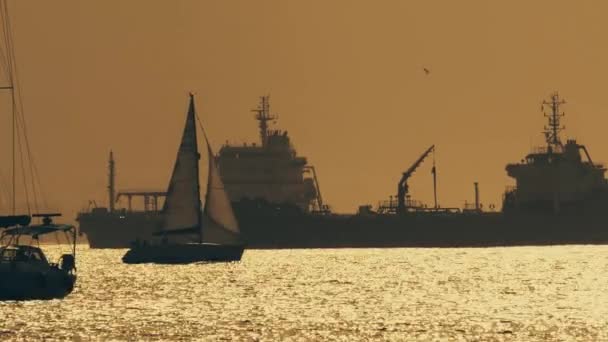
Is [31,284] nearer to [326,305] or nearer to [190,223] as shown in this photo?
[326,305]

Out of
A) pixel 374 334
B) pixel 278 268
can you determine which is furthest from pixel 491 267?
pixel 374 334

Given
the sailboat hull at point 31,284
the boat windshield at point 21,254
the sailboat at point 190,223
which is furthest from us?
the sailboat at point 190,223

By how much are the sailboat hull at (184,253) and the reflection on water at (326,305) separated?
143 cm

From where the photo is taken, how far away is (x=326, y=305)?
301 ft

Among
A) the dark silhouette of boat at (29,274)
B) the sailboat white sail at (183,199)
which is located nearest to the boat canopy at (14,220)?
the dark silhouette of boat at (29,274)

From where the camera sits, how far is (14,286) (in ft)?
304

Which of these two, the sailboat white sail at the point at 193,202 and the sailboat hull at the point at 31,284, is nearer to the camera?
the sailboat hull at the point at 31,284

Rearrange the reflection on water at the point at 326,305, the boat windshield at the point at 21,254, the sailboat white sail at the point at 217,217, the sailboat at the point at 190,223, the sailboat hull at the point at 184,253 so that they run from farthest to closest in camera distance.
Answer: the sailboat white sail at the point at 217,217 → the sailboat at the point at 190,223 → the sailboat hull at the point at 184,253 → the boat windshield at the point at 21,254 → the reflection on water at the point at 326,305

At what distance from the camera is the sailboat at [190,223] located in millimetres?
144750

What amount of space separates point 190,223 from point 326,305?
55079 mm

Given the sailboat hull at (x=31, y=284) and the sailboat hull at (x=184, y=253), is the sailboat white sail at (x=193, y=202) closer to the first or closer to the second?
the sailboat hull at (x=184, y=253)

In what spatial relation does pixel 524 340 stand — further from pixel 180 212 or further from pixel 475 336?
pixel 180 212

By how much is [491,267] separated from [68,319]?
75.6 m

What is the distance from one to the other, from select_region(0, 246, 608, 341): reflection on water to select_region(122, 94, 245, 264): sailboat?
1.78 metres
